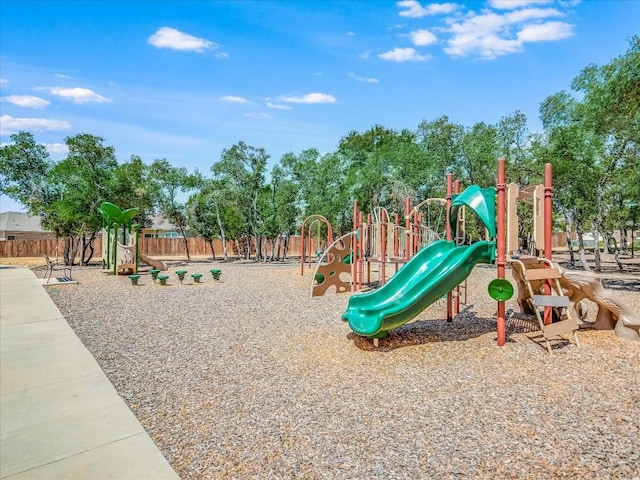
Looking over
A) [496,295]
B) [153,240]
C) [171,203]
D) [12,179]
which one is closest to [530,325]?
[496,295]

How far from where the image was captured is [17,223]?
1826 inches

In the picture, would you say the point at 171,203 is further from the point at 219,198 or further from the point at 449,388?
the point at 449,388

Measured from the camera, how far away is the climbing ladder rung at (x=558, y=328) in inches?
214

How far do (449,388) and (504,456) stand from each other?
1297 millimetres

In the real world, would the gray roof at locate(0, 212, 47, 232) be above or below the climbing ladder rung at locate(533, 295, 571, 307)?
above

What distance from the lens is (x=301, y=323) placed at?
7.57m

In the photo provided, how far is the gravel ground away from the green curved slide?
0.39 m

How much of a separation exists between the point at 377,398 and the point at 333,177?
22535 millimetres

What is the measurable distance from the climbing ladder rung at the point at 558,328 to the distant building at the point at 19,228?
49.0 metres

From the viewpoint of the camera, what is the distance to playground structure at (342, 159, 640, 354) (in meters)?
5.62

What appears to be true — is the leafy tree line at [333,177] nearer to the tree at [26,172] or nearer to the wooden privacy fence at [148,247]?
the tree at [26,172]

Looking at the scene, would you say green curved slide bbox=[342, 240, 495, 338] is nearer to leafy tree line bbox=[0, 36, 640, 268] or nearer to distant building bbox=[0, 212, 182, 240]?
leafy tree line bbox=[0, 36, 640, 268]

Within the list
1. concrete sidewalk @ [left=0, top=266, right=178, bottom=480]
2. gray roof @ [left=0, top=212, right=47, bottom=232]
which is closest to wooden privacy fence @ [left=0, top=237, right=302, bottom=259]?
gray roof @ [left=0, top=212, right=47, bottom=232]

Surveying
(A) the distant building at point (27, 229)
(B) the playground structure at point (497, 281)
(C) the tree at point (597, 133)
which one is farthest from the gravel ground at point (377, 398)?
(A) the distant building at point (27, 229)
